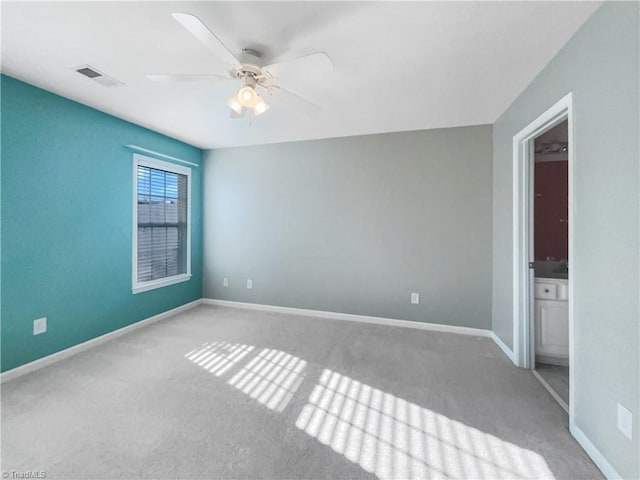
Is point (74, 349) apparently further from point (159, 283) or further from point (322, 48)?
point (322, 48)

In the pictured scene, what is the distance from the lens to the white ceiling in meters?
1.46

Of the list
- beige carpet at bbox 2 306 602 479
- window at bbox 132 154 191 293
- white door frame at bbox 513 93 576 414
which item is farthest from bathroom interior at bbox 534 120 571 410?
window at bbox 132 154 191 293

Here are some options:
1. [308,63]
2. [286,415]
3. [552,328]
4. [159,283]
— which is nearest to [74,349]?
[159,283]

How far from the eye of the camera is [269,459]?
142 centimetres

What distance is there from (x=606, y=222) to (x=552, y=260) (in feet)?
5.96

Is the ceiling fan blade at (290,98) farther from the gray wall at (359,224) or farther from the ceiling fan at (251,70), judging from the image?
the gray wall at (359,224)

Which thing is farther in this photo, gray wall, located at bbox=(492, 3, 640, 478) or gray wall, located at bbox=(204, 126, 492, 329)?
gray wall, located at bbox=(204, 126, 492, 329)

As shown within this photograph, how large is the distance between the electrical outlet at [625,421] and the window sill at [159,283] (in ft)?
13.6

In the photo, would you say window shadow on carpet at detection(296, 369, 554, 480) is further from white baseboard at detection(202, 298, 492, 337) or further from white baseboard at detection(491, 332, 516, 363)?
white baseboard at detection(202, 298, 492, 337)

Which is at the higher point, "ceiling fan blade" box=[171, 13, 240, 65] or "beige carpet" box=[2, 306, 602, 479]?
"ceiling fan blade" box=[171, 13, 240, 65]

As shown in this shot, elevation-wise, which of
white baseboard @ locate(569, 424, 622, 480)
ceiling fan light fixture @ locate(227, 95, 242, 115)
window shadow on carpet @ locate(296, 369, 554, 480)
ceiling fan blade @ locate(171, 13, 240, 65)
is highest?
ceiling fan blade @ locate(171, 13, 240, 65)

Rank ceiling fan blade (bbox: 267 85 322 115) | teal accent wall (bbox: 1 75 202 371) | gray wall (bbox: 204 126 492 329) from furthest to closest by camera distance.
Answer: gray wall (bbox: 204 126 492 329)
teal accent wall (bbox: 1 75 202 371)
ceiling fan blade (bbox: 267 85 322 115)

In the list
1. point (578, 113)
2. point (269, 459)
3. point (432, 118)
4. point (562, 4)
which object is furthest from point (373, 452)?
point (432, 118)

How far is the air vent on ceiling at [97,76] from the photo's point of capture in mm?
2031
